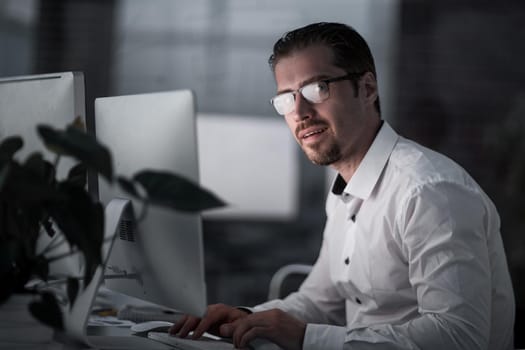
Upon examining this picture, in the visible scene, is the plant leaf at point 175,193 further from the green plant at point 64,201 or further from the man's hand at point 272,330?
the man's hand at point 272,330

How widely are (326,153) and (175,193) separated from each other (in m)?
0.89

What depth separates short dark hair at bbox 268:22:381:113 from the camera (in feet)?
5.40

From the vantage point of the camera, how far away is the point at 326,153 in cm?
167

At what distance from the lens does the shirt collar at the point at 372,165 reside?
1559 mm

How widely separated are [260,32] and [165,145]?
275cm

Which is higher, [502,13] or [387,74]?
[502,13]

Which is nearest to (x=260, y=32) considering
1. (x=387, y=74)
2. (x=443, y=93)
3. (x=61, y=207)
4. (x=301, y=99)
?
(x=387, y=74)

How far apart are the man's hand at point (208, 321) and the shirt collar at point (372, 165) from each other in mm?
422

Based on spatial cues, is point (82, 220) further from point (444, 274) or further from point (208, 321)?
point (444, 274)

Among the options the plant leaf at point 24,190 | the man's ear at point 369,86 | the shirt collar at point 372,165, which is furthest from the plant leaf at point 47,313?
the man's ear at point 369,86

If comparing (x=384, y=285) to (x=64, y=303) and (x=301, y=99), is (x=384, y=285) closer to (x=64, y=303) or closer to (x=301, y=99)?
(x=301, y=99)

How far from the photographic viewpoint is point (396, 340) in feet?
3.95

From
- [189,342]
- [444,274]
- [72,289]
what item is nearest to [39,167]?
[72,289]

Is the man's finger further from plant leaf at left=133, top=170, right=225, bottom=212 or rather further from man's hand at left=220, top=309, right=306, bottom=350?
plant leaf at left=133, top=170, right=225, bottom=212
